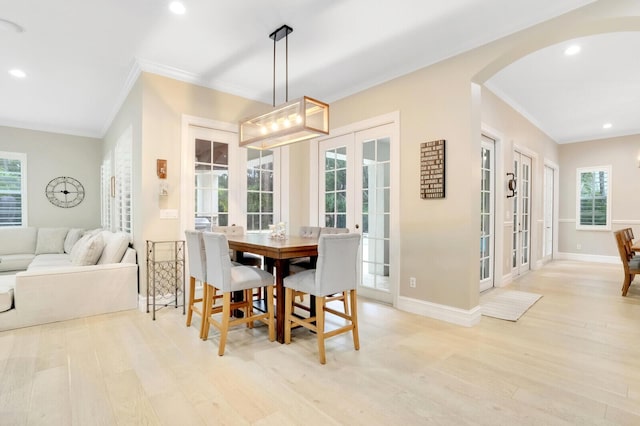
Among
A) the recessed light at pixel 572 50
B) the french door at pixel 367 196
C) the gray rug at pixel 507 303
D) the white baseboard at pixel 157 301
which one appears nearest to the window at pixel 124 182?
the white baseboard at pixel 157 301

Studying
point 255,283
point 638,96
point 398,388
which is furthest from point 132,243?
point 638,96

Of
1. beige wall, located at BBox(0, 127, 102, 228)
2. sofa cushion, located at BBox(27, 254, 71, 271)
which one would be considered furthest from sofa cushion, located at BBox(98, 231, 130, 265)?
beige wall, located at BBox(0, 127, 102, 228)

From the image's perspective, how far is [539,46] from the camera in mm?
2779

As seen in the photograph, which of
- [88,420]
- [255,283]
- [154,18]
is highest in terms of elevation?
[154,18]

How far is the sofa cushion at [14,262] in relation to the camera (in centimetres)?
499

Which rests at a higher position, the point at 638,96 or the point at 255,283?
the point at 638,96

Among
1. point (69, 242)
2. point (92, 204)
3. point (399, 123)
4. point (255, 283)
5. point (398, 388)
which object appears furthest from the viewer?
point (92, 204)

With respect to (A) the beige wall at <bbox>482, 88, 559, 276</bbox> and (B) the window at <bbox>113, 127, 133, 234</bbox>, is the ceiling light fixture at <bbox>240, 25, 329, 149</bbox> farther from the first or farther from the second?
(A) the beige wall at <bbox>482, 88, 559, 276</bbox>

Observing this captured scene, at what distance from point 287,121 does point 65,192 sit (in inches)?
232

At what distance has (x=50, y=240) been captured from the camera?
18.5 ft

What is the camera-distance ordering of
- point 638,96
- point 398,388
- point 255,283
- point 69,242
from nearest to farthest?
point 398,388
point 255,283
point 638,96
point 69,242

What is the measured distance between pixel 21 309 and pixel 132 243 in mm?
1180

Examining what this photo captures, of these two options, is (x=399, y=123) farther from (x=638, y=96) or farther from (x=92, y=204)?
(x=92, y=204)

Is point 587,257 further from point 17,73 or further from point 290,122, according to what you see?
point 17,73
